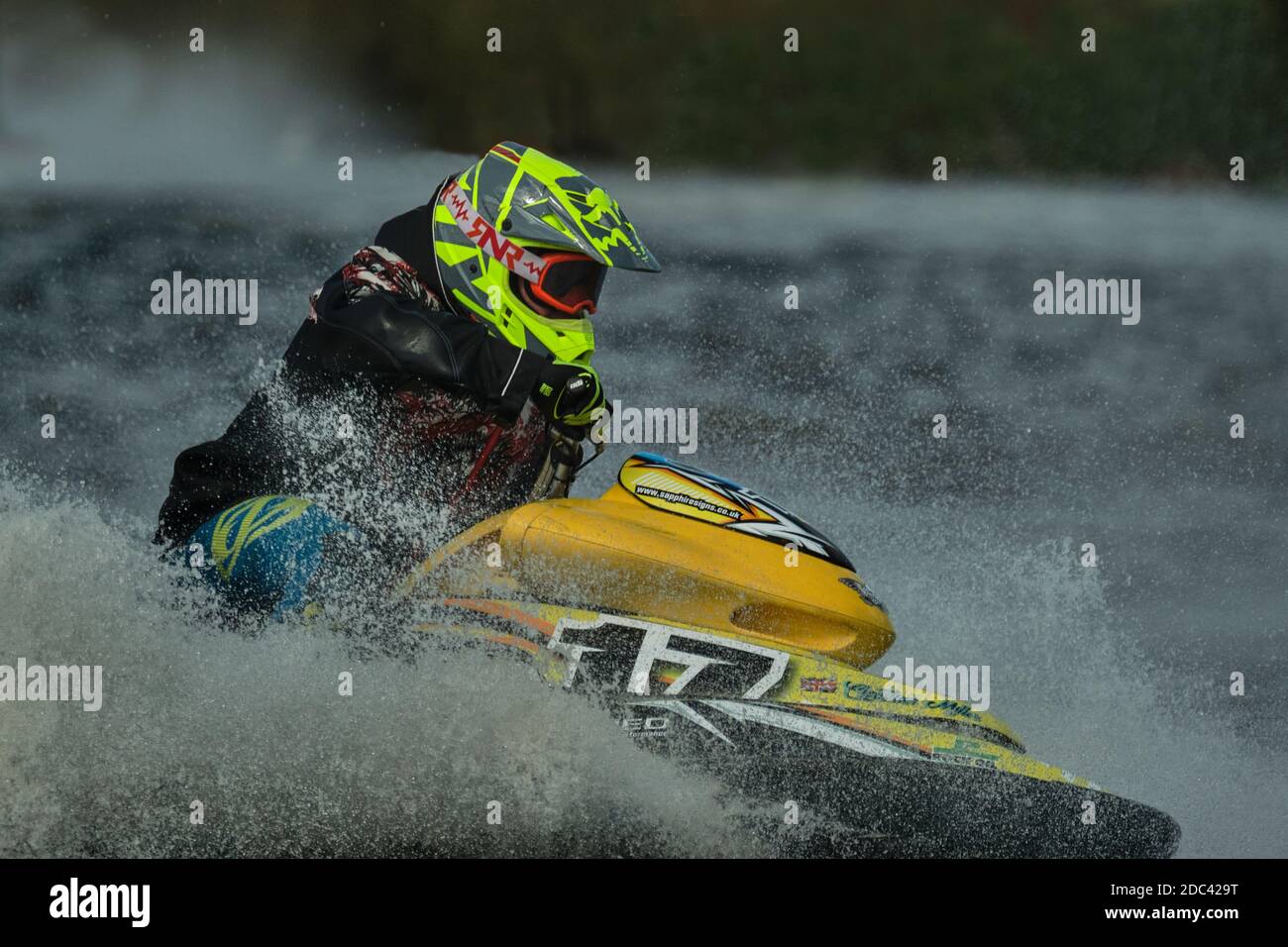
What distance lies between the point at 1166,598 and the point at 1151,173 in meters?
7.79

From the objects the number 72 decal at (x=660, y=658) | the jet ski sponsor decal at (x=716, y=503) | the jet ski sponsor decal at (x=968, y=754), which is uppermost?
the jet ski sponsor decal at (x=716, y=503)

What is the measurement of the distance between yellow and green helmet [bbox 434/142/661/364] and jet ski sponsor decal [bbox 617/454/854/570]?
53 cm

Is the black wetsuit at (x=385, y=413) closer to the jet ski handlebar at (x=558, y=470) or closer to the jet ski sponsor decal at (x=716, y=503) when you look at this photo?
the jet ski handlebar at (x=558, y=470)

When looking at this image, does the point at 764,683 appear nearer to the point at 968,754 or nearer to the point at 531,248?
the point at 968,754

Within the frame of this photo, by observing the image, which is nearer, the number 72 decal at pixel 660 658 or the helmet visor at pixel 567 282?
the number 72 decal at pixel 660 658

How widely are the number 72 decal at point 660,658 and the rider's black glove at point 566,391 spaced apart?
2.21ft

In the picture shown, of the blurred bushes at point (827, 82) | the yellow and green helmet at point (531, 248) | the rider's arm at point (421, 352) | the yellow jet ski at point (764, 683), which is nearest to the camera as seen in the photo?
the yellow jet ski at point (764, 683)

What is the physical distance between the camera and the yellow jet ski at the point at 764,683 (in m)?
4.32

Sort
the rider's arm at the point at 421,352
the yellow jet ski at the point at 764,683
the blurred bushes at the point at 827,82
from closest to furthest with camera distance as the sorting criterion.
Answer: the yellow jet ski at the point at 764,683 < the rider's arm at the point at 421,352 < the blurred bushes at the point at 827,82

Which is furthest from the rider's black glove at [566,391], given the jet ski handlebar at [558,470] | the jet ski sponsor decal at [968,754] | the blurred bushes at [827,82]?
the blurred bushes at [827,82]

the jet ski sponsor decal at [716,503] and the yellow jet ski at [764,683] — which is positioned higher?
the jet ski sponsor decal at [716,503]

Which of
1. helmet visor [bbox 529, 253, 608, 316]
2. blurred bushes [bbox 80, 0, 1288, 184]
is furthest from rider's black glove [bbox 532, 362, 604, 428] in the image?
blurred bushes [bbox 80, 0, 1288, 184]

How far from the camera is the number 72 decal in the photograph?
172 inches

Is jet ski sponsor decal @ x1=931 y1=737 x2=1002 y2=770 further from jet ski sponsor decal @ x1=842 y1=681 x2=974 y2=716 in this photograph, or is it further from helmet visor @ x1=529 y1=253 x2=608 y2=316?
helmet visor @ x1=529 y1=253 x2=608 y2=316
